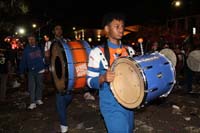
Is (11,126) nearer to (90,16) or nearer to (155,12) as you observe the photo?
(155,12)

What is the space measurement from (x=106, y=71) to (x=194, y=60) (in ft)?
23.6

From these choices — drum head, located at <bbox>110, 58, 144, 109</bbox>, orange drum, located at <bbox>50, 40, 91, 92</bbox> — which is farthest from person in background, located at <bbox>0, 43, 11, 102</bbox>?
drum head, located at <bbox>110, 58, 144, 109</bbox>

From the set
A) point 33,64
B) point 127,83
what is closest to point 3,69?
point 33,64

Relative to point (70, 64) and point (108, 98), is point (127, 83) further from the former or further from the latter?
point (70, 64)

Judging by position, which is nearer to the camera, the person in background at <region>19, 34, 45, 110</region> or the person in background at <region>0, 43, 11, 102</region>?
the person in background at <region>19, 34, 45, 110</region>

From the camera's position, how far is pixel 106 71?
3320mm

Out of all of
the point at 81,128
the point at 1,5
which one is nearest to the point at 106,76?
the point at 81,128

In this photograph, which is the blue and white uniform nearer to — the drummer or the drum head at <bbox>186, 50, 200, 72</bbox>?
the drummer

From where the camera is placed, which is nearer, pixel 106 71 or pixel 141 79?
pixel 141 79

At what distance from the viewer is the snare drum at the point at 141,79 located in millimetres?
3051

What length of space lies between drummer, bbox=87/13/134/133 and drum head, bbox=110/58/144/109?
0.34 feet

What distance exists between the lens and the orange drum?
16.9 ft

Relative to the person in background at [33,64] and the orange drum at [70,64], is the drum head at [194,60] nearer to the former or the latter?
the person in background at [33,64]

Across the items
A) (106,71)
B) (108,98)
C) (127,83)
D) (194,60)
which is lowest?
(194,60)
